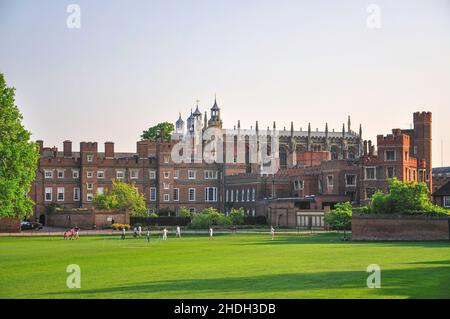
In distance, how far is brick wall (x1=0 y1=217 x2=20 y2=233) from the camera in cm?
9006

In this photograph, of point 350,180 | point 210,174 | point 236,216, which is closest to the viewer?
point 236,216

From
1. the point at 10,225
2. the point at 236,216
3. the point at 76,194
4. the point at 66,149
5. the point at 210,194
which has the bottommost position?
the point at 10,225

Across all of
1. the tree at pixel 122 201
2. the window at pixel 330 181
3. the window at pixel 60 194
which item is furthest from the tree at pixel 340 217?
the window at pixel 60 194

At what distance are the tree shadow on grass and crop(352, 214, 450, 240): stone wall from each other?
29.7 metres

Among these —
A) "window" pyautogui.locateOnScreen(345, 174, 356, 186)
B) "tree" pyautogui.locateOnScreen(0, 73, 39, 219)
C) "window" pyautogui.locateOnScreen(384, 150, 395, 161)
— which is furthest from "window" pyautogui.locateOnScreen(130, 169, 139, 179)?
"tree" pyautogui.locateOnScreen(0, 73, 39, 219)

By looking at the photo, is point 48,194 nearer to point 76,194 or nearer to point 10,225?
point 76,194

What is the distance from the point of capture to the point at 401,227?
65.6 metres

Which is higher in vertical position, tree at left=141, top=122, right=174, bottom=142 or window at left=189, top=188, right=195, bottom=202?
tree at left=141, top=122, right=174, bottom=142

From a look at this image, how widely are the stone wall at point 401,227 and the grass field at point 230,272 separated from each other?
1085cm

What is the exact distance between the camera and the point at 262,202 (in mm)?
113375

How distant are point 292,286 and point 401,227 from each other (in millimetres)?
35749

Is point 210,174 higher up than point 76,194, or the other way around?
point 210,174

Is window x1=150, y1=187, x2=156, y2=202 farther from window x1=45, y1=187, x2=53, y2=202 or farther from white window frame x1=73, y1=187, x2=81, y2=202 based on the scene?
window x1=45, y1=187, x2=53, y2=202

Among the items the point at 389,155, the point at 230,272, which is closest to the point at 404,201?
the point at 389,155
